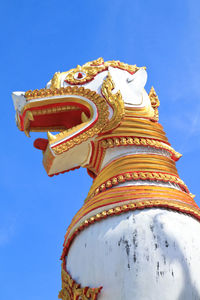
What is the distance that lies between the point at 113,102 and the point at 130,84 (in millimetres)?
550

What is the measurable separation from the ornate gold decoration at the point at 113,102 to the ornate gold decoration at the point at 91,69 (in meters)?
0.27

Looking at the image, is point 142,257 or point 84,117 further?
point 84,117

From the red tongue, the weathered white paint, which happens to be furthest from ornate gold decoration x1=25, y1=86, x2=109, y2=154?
the weathered white paint

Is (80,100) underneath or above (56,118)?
underneath

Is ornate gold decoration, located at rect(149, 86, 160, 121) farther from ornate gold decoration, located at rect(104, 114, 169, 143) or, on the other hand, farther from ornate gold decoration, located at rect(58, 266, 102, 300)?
ornate gold decoration, located at rect(58, 266, 102, 300)

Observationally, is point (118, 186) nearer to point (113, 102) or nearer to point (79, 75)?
point (113, 102)

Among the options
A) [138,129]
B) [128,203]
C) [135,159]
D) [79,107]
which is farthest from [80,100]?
[128,203]

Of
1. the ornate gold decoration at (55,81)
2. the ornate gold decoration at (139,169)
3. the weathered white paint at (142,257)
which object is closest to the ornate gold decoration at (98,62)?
the ornate gold decoration at (55,81)

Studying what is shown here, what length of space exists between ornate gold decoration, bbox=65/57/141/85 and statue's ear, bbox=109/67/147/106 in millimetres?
111

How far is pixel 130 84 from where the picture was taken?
201 inches

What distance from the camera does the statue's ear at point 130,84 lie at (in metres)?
4.87

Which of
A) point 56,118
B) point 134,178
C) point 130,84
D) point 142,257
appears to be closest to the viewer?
point 142,257

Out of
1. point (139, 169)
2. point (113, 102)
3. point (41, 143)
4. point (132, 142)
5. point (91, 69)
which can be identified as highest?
point (91, 69)

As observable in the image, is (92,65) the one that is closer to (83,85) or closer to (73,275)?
(83,85)
